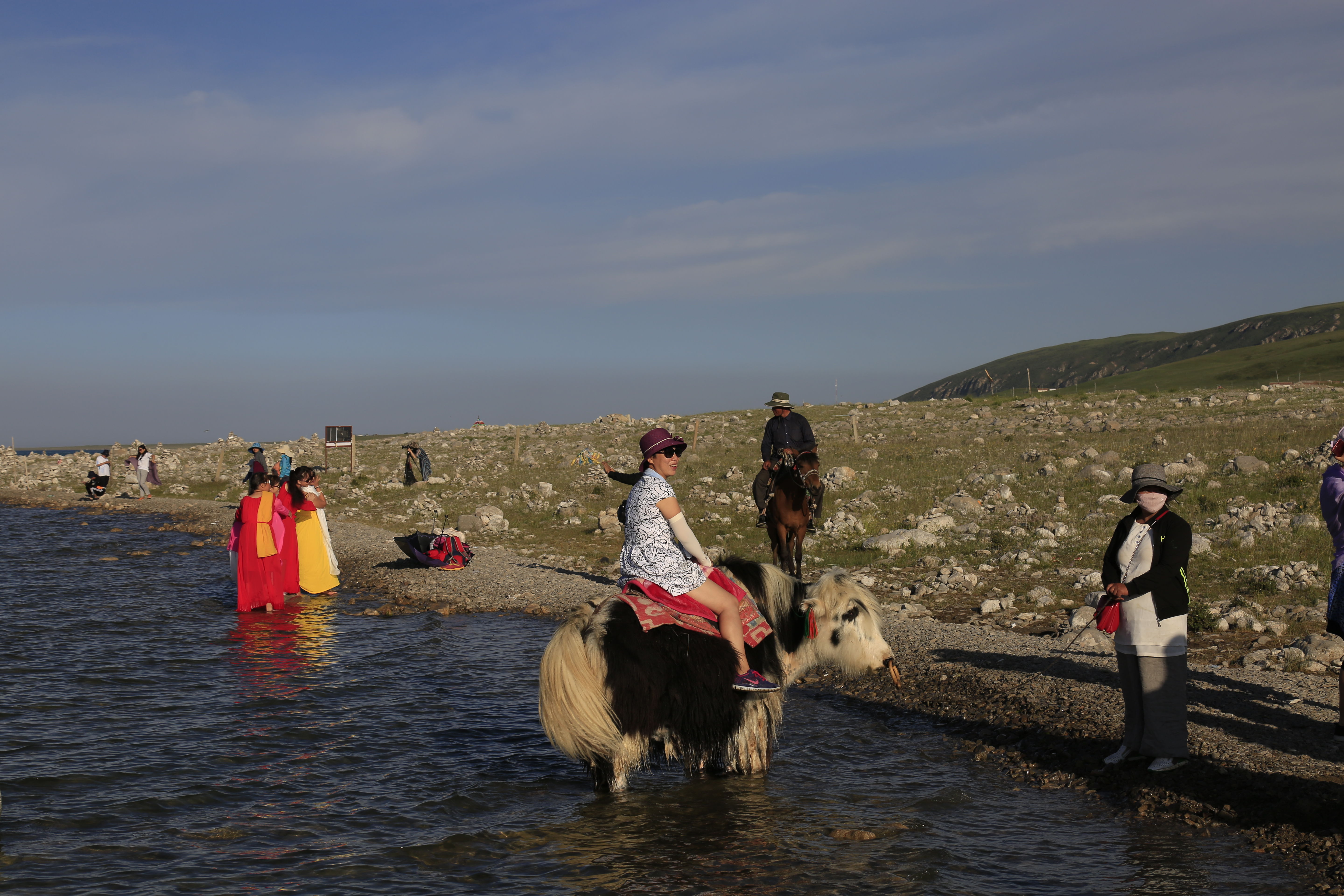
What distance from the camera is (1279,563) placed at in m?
12.3

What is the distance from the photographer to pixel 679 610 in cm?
627

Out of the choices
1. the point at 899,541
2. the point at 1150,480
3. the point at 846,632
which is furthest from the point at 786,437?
the point at 1150,480

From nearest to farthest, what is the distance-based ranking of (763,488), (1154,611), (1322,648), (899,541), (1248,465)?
(1154,611), (1322,648), (763,488), (899,541), (1248,465)

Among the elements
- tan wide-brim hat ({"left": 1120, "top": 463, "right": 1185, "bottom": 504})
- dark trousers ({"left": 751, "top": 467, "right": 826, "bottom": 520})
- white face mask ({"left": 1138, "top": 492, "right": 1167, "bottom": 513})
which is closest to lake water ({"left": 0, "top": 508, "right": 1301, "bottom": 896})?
white face mask ({"left": 1138, "top": 492, "right": 1167, "bottom": 513})

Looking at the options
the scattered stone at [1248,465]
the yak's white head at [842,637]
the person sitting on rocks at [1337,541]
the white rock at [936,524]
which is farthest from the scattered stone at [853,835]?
the scattered stone at [1248,465]

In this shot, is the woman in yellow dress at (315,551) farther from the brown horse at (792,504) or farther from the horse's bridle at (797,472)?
the horse's bridle at (797,472)

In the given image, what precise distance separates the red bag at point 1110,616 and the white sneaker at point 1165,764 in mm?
942

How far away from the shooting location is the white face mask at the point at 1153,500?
636 centimetres

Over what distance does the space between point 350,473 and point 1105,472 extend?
2661 cm

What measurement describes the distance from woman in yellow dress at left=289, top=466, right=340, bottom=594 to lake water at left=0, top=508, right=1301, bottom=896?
4.40 metres

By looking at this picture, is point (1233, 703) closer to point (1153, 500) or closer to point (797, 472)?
point (1153, 500)

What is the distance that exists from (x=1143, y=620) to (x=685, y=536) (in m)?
3.21

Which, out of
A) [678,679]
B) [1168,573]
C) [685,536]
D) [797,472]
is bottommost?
[678,679]

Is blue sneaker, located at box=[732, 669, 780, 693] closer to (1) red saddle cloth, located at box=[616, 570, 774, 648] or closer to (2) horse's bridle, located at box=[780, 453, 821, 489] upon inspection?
(1) red saddle cloth, located at box=[616, 570, 774, 648]
